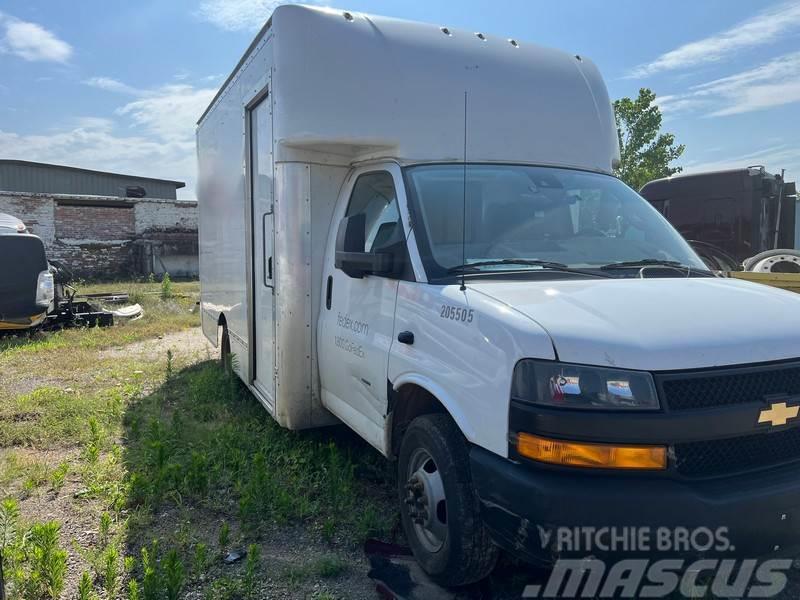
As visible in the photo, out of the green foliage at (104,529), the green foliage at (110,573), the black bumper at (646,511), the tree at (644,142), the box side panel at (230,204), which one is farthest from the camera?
the tree at (644,142)

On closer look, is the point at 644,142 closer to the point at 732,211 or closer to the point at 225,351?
the point at 732,211

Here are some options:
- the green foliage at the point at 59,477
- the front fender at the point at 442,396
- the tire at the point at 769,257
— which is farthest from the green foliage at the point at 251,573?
the tire at the point at 769,257

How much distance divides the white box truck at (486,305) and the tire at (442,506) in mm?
12

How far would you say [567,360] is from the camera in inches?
93.2

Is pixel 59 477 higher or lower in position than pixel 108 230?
lower

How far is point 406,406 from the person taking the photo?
348 cm

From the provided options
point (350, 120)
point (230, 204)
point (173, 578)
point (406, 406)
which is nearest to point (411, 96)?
point (350, 120)

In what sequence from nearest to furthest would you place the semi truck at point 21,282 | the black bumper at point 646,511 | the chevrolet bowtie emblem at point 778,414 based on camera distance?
the black bumper at point 646,511 → the chevrolet bowtie emblem at point 778,414 → the semi truck at point 21,282

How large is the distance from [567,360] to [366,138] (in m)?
2.31

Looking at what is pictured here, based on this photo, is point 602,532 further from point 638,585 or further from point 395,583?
point 395,583

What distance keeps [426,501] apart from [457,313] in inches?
37.7

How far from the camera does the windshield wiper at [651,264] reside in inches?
131

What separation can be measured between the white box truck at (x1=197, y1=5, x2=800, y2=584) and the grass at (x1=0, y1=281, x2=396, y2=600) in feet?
1.55

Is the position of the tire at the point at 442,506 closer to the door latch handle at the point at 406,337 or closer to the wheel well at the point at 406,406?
the wheel well at the point at 406,406
